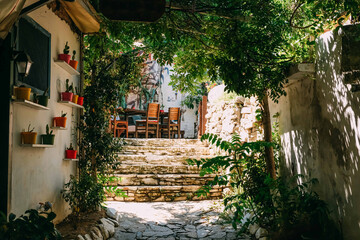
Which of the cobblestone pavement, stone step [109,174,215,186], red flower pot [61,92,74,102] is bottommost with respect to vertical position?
the cobblestone pavement

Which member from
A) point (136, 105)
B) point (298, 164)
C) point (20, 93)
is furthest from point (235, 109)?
point (136, 105)

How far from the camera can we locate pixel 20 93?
10.5ft

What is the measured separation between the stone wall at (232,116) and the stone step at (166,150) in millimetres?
697

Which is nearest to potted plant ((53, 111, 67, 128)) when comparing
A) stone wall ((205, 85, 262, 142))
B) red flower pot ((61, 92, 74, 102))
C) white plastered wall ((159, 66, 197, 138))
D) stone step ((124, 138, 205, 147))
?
red flower pot ((61, 92, 74, 102))

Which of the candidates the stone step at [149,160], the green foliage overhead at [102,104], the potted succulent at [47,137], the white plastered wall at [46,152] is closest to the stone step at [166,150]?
the stone step at [149,160]

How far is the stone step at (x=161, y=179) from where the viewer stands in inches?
294

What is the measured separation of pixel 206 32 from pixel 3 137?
2.77 meters

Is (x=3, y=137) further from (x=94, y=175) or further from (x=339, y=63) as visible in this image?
(x=339, y=63)

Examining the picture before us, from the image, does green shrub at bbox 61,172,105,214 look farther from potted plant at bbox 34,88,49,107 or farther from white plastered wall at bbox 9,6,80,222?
potted plant at bbox 34,88,49,107

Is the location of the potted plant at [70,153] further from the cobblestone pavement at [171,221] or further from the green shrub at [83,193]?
the cobblestone pavement at [171,221]

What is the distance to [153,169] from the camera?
7965mm

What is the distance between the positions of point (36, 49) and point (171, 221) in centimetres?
357

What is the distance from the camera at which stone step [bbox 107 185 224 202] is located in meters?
7.10

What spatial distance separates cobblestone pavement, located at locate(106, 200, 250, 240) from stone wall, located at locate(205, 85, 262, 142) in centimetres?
165
